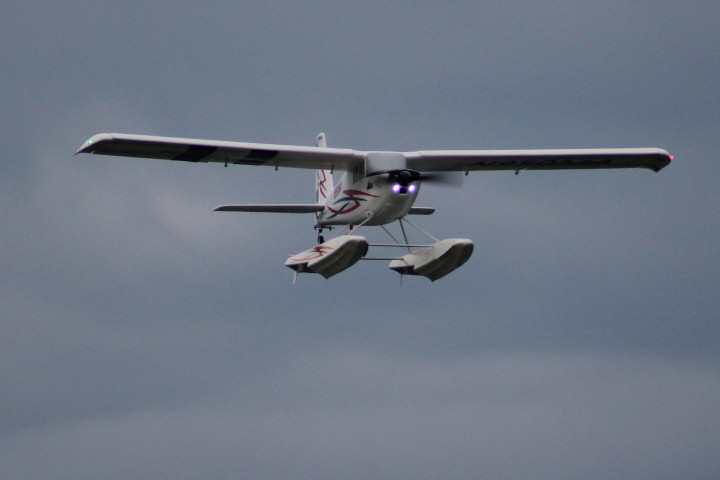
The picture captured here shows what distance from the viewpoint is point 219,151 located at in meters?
25.1

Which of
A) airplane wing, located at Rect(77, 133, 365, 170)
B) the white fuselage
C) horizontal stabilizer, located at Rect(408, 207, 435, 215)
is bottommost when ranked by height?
the white fuselage

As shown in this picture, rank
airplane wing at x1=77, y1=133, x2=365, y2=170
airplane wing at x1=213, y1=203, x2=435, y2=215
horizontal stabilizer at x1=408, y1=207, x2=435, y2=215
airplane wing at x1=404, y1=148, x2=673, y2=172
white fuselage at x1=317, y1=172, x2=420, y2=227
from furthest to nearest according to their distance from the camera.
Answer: horizontal stabilizer at x1=408, y1=207, x2=435, y2=215
airplane wing at x1=213, y1=203, x2=435, y2=215
airplane wing at x1=404, y1=148, x2=673, y2=172
white fuselage at x1=317, y1=172, x2=420, y2=227
airplane wing at x1=77, y1=133, x2=365, y2=170

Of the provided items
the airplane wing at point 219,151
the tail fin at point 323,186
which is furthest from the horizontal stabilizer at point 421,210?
the airplane wing at point 219,151

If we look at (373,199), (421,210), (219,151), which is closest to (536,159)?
(421,210)

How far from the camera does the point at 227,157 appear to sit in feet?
83.4

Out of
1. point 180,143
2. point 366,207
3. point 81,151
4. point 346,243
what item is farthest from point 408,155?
point 81,151

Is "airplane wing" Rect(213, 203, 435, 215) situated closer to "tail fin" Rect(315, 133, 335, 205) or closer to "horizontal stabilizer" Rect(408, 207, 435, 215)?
"tail fin" Rect(315, 133, 335, 205)

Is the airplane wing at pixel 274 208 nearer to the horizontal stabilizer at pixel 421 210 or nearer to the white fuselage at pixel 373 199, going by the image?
the white fuselage at pixel 373 199

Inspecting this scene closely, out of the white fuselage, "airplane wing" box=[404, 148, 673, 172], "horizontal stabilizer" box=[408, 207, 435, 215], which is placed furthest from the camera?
"horizontal stabilizer" box=[408, 207, 435, 215]

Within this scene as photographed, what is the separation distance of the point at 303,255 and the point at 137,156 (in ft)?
13.7

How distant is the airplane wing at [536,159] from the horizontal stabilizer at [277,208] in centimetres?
322

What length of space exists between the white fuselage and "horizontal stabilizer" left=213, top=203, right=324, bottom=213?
1536mm

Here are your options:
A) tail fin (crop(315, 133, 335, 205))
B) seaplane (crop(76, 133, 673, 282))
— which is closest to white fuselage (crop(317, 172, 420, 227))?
seaplane (crop(76, 133, 673, 282))

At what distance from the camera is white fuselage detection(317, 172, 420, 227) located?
24.7 metres
